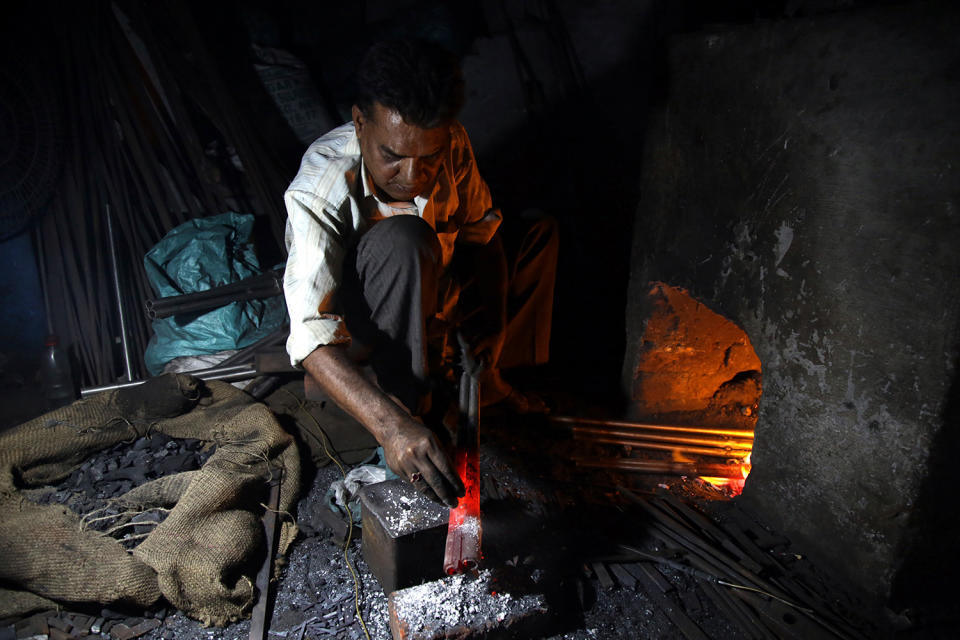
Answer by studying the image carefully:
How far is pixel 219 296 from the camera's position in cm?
412

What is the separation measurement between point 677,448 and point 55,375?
4.39 m

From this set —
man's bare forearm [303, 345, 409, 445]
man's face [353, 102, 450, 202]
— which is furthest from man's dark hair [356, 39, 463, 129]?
man's bare forearm [303, 345, 409, 445]

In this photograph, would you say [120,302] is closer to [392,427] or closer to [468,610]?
[392,427]

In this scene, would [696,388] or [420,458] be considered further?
[696,388]

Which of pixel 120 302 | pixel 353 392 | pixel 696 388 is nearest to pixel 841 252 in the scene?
pixel 696 388

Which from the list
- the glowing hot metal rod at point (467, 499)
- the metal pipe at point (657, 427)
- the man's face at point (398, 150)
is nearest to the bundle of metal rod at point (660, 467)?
the metal pipe at point (657, 427)

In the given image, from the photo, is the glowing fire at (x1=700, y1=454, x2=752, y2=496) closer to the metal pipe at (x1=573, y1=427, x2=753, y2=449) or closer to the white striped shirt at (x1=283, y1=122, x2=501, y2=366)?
the metal pipe at (x1=573, y1=427, x2=753, y2=449)

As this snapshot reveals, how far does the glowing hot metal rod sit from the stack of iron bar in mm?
1025

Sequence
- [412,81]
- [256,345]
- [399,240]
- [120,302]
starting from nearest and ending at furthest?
[412,81], [399,240], [256,345], [120,302]

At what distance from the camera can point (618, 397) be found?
3.79 metres

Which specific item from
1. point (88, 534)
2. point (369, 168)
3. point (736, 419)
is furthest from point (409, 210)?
point (736, 419)

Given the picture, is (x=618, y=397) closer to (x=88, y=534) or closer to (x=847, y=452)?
(x=847, y=452)

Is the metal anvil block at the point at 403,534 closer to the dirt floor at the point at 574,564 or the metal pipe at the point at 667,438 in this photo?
the dirt floor at the point at 574,564

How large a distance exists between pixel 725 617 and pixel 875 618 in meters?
0.58
